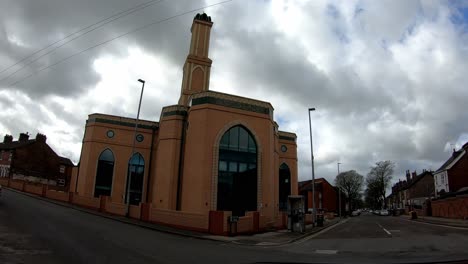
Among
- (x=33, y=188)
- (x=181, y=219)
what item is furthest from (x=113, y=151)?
(x=181, y=219)

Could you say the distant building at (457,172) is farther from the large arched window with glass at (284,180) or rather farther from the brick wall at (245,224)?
the brick wall at (245,224)

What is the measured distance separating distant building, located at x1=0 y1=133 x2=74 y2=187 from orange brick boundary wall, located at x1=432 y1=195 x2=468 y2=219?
207ft

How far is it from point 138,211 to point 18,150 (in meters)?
42.9

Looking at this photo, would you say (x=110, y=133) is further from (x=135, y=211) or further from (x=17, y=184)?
(x=17, y=184)

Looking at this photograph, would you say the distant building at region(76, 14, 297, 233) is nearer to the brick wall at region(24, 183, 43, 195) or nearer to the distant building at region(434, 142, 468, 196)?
the brick wall at region(24, 183, 43, 195)

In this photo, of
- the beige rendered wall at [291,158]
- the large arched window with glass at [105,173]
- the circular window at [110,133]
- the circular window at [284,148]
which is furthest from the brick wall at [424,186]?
the circular window at [110,133]

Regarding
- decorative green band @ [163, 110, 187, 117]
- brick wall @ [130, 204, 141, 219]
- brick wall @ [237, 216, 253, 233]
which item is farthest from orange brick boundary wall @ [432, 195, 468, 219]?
brick wall @ [130, 204, 141, 219]

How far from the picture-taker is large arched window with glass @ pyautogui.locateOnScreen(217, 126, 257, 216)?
97.6 ft

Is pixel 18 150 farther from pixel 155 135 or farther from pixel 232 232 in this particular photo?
pixel 232 232

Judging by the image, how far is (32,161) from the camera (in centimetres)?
6188

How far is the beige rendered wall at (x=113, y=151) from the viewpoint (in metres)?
39.4

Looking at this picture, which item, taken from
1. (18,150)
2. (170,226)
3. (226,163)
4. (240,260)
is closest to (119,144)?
(226,163)

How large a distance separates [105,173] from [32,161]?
1167 inches

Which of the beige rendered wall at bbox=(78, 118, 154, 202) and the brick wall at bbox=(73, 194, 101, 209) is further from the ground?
the beige rendered wall at bbox=(78, 118, 154, 202)
